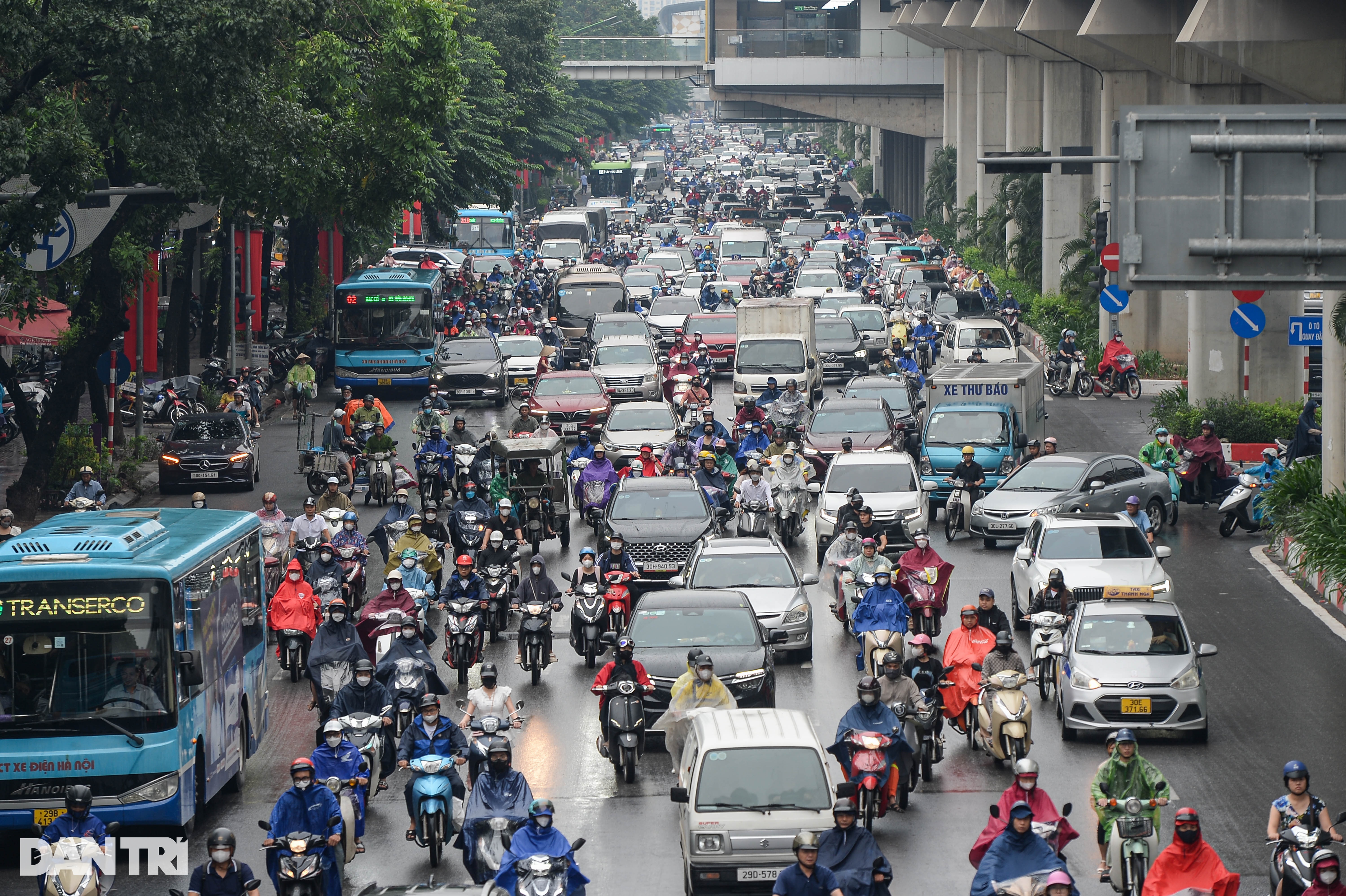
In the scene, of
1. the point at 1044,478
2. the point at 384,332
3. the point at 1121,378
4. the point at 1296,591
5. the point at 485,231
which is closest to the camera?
the point at 1296,591

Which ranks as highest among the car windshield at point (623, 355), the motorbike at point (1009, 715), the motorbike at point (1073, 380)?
the car windshield at point (623, 355)

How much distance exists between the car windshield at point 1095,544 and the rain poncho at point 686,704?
7.10 meters

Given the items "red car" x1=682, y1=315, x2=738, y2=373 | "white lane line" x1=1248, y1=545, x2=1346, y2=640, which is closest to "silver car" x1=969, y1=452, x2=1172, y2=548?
"white lane line" x1=1248, y1=545, x2=1346, y2=640

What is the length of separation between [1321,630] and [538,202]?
94320 mm

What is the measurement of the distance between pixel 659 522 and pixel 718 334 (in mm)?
22687

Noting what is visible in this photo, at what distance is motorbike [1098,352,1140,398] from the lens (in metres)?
44.6

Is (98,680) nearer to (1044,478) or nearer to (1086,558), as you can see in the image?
(1086,558)

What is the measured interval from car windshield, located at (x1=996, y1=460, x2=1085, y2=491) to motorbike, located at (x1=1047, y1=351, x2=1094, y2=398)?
53.7 feet

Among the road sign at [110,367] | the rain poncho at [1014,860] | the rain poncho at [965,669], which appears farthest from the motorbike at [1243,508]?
the road sign at [110,367]

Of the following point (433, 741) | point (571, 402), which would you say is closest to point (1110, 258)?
point (571, 402)

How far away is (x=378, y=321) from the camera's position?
4531 cm

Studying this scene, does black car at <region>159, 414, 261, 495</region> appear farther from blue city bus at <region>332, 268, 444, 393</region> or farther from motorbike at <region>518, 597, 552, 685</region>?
motorbike at <region>518, 597, 552, 685</region>

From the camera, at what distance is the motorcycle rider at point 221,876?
12516 millimetres

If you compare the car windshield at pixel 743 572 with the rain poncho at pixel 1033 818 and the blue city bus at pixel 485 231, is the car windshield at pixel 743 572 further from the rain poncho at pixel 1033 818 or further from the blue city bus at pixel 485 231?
the blue city bus at pixel 485 231
